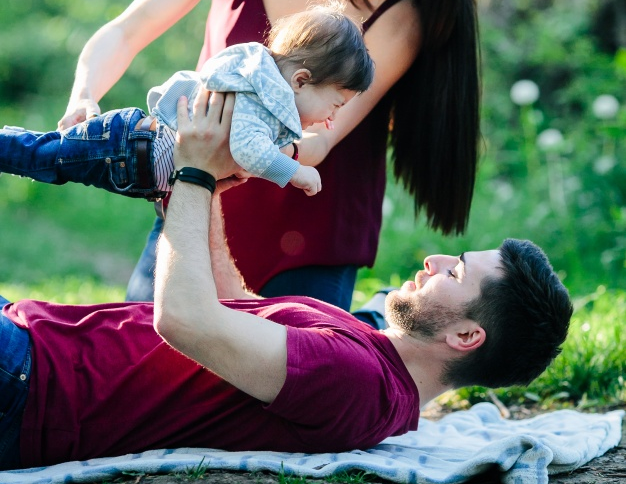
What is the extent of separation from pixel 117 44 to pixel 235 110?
3.67ft

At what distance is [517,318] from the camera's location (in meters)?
2.73

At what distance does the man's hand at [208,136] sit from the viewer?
2447 mm

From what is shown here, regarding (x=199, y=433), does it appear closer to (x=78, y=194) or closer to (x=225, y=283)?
(x=225, y=283)

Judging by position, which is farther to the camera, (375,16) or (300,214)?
(300,214)

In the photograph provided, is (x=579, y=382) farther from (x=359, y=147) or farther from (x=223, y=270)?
(x=223, y=270)

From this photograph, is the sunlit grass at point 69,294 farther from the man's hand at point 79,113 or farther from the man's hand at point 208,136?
the man's hand at point 208,136

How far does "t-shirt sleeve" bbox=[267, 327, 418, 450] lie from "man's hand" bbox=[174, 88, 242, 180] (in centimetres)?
50

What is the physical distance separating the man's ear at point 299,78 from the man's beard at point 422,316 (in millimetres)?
718

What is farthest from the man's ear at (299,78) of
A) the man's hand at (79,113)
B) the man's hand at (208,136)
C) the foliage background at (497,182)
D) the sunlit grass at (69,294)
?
the sunlit grass at (69,294)

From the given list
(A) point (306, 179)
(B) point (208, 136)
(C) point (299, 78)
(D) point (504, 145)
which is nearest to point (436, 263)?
(A) point (306, 179)

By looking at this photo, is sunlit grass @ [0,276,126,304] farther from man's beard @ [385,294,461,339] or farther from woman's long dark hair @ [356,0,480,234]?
man's beard @ [385,294,461,339]

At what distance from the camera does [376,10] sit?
3273 mm

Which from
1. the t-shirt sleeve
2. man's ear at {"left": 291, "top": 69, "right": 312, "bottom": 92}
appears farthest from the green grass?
man's ear at {"left": 291, "top": 69, "right": 312, "bottom": 92}

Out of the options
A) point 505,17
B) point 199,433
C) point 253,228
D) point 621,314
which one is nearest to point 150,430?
point 199,433
